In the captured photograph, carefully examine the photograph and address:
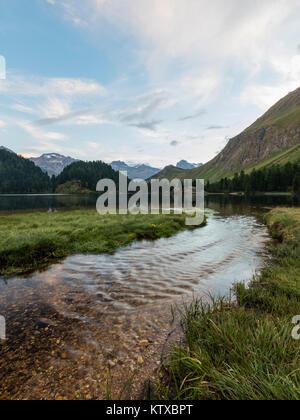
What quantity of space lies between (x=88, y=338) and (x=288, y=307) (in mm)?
7103

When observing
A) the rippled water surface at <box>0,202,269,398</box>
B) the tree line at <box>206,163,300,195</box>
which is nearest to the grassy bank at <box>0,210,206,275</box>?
the rippled water surface at <box>0,202,269,398</box>

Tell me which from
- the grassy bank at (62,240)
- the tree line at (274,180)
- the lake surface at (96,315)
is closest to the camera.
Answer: the lake surface at (96,315)

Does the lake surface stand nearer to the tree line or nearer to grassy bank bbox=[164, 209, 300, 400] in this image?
grassy bank bbox=[164, 209, 300, 400]

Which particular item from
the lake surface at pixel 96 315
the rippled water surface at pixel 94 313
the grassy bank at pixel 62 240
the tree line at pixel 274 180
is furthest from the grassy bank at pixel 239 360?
the tree line at pixel 274 180

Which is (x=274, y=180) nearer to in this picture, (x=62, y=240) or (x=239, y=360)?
(x=62, y=240)

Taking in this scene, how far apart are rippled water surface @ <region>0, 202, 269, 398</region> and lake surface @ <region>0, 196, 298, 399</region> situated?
3cm

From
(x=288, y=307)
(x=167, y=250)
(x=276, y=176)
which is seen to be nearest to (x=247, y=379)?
(x=288, y=307)

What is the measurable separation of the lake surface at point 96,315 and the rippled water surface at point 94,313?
1.0 inches

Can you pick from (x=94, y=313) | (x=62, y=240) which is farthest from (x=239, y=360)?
(x=62, y=240)

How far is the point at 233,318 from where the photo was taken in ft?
19.2

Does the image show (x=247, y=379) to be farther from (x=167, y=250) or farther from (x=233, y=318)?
(x=167, y=250)

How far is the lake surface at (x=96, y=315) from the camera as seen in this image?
4945mm

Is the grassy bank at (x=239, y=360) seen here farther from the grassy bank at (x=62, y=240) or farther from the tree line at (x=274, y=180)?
the tree line at (x=274, y=180)

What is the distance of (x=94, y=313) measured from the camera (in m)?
7.85
